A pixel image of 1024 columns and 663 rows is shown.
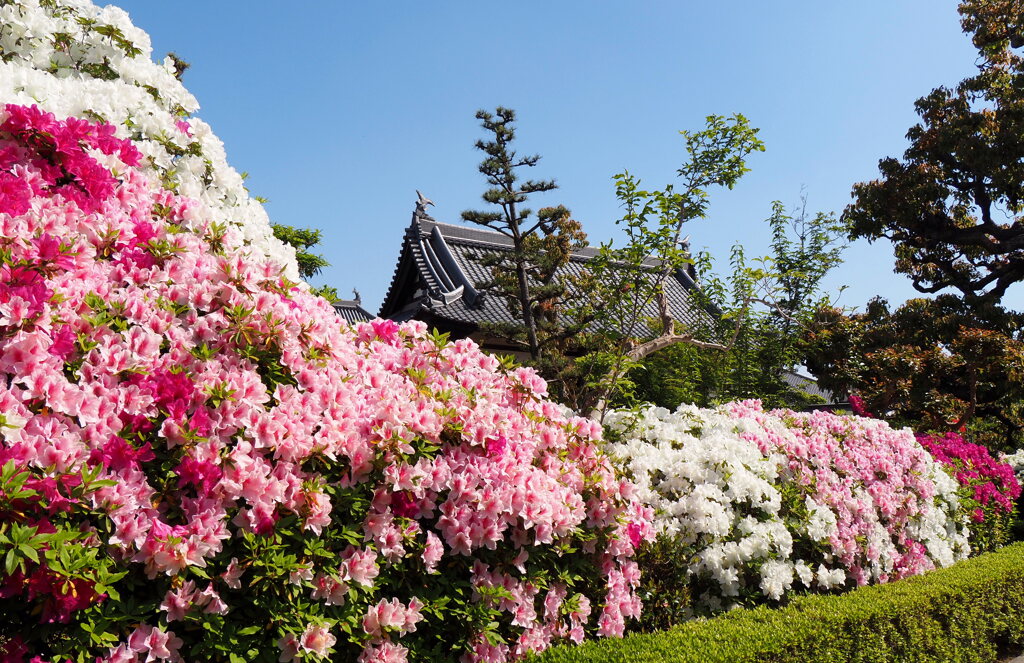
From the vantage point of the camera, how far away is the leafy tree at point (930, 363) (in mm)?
12086

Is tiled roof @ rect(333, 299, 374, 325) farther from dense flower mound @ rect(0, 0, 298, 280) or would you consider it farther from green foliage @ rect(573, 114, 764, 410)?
dense flower mound @ rect(0, 0, 298, 280)

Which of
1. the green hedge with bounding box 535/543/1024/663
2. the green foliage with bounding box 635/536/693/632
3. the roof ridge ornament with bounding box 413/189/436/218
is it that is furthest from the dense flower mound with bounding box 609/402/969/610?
the roof ridge ornament with bounding box 413/189/436/218

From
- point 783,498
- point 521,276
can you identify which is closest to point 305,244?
point 521,276

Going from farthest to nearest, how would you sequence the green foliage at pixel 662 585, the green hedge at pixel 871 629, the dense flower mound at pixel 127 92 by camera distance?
1. the green foliage at pixel 662 585
2. the dense flower mound at pixel 127 92
3. the green hedge at pixel 871 629

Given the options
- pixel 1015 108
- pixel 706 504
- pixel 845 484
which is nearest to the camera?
pixel 706 504

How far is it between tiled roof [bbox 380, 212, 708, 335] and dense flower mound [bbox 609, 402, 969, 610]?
29.0 feet

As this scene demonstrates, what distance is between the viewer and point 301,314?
3.09m

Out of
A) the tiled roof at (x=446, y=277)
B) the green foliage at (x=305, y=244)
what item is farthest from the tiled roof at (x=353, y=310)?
the green foliage at (x=305, y=244)

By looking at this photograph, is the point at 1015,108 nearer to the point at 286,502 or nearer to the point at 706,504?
the point at 706,504

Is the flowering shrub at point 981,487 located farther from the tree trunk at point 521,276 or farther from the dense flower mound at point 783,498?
the tree trunk at point 521,276

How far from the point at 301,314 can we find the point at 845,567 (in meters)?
4.53

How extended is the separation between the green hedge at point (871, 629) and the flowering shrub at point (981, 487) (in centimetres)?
123

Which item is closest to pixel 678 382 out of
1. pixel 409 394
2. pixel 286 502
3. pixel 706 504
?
pixel 706 504

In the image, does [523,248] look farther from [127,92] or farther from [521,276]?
[127,92]
